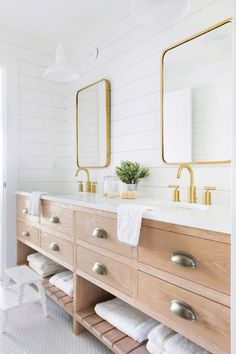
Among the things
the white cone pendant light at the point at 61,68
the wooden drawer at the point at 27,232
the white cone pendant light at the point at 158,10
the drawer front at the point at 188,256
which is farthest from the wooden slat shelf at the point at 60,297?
the white cone pendant light at the point at 158,10

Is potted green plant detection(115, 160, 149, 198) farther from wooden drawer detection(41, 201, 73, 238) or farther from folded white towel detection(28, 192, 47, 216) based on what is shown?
folded white towel detection(28, 192, 47, 216)

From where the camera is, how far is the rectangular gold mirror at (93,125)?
7.48 ft

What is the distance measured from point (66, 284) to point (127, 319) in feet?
2.16

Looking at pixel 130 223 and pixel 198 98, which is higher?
pixel 198 98

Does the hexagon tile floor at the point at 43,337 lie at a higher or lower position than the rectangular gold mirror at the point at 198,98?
lower

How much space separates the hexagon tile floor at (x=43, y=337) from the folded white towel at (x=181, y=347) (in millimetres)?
569

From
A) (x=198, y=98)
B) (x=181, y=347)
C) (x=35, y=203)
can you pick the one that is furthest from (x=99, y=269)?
(x=198, y=98)

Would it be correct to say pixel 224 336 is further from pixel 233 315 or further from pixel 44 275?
pixel 44 275

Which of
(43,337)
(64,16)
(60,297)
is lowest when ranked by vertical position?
(43,337)

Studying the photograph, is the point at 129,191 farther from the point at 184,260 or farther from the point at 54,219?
the point at 184,260

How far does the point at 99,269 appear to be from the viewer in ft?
4.74

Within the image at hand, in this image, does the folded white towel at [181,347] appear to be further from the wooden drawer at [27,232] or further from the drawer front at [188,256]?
the wooden drawer at [27,232]

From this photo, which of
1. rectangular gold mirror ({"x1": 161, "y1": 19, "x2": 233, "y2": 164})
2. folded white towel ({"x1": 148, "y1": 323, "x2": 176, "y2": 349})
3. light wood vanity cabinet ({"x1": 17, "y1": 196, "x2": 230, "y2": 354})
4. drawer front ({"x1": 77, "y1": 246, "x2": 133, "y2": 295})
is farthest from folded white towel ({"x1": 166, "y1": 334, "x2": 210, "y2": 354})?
rectangular gold mirror ({"x1": 161, "y1": 19, "x2": 233, "y2": 164})

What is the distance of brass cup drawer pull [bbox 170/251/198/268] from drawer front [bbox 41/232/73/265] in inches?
35.5
